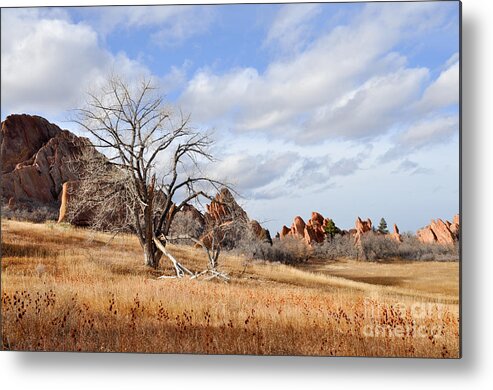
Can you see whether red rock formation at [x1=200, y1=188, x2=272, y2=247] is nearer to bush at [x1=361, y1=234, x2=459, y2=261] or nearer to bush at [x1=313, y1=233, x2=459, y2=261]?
bush at [x1=313, y1=233, x2=459, y2=261]

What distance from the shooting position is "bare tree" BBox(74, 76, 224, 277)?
6961 mm

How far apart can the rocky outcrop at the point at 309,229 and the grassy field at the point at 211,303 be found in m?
0.31

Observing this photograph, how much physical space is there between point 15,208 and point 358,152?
3695mm

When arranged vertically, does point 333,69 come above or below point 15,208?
above

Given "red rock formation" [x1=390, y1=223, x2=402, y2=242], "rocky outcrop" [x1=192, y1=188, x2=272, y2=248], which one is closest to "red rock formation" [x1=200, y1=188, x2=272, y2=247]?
"rocky outcrop" [x1=192, y1=188, x2=272, y2=248]

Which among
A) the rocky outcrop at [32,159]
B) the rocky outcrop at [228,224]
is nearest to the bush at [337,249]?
the rocky outcrop at [228,224]

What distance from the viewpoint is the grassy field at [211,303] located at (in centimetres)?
639

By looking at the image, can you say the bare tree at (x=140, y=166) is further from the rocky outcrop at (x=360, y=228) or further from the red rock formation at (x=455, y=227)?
the red rock formation at (x=455, y=227)

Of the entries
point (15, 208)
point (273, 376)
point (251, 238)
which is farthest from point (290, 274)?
point (15, 208)

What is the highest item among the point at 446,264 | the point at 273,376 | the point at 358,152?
the point at 358,152

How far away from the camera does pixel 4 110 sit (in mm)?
6996

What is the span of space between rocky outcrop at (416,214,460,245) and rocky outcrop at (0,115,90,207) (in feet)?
12.6

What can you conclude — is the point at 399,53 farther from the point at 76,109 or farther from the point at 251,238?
the point at 76,109

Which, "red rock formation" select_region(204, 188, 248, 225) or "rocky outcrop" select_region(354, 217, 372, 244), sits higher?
"red rock formation" select_region(204, 188, 248, 225)
